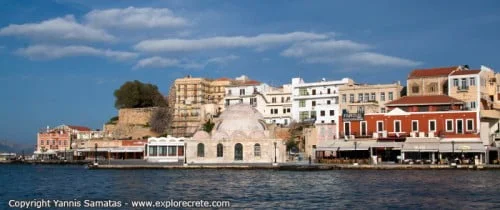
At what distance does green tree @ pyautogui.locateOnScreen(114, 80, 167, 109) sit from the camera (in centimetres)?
10144

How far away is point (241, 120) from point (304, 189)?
28926mm

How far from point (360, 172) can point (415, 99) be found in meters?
14.6

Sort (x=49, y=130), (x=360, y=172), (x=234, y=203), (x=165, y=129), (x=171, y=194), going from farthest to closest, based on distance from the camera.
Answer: (x=49, y=130), (x=165, y=129), (x=360, y=172), (x=171, y=194), (x=234, y=203)

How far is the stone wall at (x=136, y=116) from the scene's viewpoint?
98.1 meters

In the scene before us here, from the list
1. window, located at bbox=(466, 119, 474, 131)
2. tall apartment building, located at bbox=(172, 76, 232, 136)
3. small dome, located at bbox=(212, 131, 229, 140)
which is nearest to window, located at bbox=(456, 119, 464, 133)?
window, located at bbox=(466, 119, 474, 131)

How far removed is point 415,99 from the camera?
65.9 m

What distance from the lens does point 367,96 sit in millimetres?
73250

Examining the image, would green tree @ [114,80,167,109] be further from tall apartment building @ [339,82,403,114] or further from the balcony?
the balcony

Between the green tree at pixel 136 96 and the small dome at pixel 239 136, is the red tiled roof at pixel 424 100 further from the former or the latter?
the green tree at pixel 136 96

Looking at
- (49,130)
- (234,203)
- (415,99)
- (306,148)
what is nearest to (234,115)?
(306,148)

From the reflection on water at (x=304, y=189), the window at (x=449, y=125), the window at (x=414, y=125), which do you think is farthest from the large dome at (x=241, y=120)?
the window at (x=449, y=125)

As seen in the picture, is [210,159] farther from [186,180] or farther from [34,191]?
[34,191]

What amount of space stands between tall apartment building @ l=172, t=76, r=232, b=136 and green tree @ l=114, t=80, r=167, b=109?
258 inches

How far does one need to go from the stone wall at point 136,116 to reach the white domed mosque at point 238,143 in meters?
30.8
